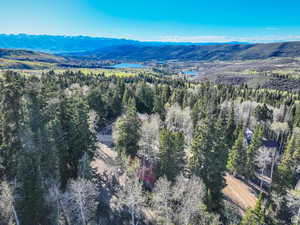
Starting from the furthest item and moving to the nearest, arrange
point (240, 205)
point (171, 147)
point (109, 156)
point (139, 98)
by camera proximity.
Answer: point (139, 98), point (109, 156), point (240, 205), point (171, 147)

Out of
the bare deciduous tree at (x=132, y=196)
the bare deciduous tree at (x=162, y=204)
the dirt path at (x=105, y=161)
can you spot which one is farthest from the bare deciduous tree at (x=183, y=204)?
the dirt path at (x=105, y=161)

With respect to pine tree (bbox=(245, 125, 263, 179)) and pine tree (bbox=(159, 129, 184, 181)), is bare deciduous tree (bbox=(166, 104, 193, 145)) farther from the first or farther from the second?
pine tree (bbox=(159, 129, 184, 181))

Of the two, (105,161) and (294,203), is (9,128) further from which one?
(294,203)

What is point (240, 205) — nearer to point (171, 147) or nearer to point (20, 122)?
point (171, 147)

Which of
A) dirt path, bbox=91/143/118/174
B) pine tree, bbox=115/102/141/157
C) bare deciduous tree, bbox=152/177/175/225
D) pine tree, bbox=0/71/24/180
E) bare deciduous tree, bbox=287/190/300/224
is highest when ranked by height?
pine tree, bbox=0/71/24/180

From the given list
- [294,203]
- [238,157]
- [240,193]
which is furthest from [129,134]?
[294,203]

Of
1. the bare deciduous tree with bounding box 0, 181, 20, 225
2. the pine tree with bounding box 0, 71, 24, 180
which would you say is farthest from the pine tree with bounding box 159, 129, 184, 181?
the bare deciduous tree with bounding box 0, 181, 20, 225

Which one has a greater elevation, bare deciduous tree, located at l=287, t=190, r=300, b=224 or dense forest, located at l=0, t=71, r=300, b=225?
dense forest, located at l=0, t=71, r=300, b=225

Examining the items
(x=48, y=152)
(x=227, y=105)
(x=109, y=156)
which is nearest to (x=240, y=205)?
(x=109, y=156)
